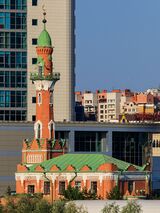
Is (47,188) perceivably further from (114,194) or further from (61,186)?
(114,194)

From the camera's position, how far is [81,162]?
7785 inches

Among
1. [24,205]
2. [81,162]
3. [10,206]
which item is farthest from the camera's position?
[81,162]

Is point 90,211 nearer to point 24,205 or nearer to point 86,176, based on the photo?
point 24,205

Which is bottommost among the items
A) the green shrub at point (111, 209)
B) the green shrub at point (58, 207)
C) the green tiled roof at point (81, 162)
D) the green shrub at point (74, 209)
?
the green shrub at point (58, 207)

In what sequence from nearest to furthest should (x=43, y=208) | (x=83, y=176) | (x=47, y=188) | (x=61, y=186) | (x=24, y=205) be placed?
1. (x=43, y=208)
2. (x=24, y=205)
3. (x=83, y=176)
4. (x=61, y=186)
5. (x=47, y=188)

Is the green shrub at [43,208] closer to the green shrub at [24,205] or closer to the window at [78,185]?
the green shrub at [24,205]

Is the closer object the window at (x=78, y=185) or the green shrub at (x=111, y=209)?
the green shrub at (x=111, y=209)

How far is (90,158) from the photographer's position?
198 meters

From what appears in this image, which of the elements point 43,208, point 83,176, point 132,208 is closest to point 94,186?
point 83,176

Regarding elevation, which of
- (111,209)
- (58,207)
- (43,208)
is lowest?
(43,208)

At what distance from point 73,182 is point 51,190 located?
2.65 metres

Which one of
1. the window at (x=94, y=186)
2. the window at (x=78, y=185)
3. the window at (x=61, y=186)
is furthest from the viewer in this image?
the window at (x=61, y=186)

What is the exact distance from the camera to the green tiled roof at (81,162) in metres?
196

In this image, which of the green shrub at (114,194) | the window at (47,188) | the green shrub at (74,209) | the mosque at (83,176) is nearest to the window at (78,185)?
the mosque at (83,176)
